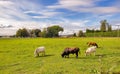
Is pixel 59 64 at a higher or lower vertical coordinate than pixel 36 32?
lower

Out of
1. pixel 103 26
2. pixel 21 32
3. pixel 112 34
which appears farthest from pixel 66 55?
pixel 21 32

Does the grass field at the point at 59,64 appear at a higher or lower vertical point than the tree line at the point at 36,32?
lower

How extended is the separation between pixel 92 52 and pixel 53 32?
134418mm

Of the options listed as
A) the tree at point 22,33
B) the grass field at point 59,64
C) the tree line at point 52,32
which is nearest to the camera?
the grass field at point 59,64

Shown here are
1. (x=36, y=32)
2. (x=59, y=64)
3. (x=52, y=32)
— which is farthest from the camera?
(x=36, y=32)

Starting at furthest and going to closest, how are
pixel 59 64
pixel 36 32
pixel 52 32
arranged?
pixel 36 32 → pixel 52 32 → pixel 59 64

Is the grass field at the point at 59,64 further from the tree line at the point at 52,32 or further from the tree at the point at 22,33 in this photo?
the tree at the point at 22,33

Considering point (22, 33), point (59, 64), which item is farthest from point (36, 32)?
point (59, 64)

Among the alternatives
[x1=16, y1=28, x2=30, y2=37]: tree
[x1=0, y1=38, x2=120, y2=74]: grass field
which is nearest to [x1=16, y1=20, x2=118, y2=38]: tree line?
[x1=16, y1=28, x2=30, y2=37]: tree

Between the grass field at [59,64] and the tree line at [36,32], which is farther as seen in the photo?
the tree line at [36,32]

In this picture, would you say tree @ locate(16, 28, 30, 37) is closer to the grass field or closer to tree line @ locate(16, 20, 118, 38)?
tree line @ locate(16, 20, 118, 38)

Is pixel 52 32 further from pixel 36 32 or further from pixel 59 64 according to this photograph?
pixel 59 64

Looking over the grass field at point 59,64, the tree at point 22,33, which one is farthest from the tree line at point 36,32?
the grass field at point 59,64

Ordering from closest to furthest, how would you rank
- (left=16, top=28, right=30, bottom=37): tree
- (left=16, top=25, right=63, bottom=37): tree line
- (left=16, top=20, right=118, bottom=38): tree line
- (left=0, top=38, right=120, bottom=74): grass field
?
1. (left=0, top=38, right=120, bottom=74): grass field
2. (left=16, top=20, right=118, bottom=38): tree line
3. (left=16, top=25, right=63, bottom=37): tree line
4. (left=16, top=28, right=30, bottom=37): tree
